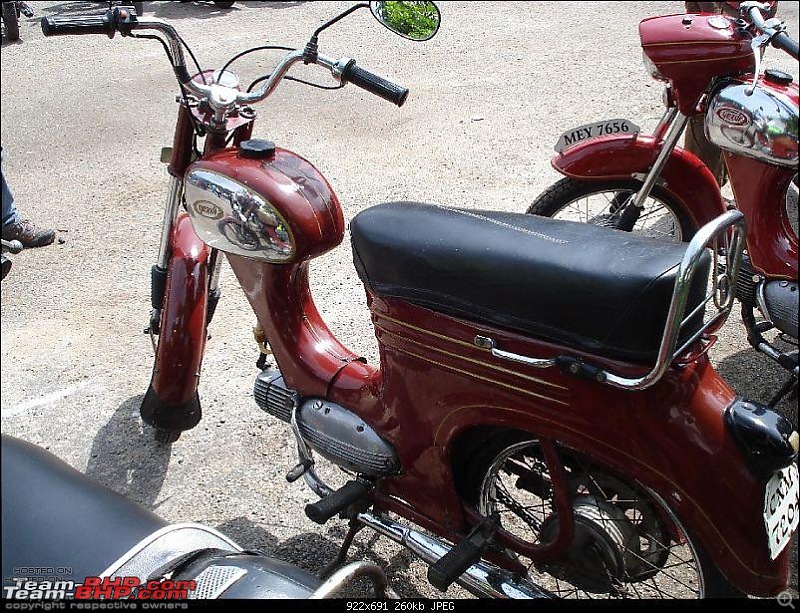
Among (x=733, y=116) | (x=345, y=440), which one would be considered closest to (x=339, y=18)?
(x=345, y=440)

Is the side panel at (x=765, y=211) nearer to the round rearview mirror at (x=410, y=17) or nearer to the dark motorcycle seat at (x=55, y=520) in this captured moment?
the round rearview mirror at (x=410, y=17)

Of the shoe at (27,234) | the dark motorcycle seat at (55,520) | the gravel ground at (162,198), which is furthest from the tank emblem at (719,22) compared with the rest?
the dark motorcycle seat at (55,520)

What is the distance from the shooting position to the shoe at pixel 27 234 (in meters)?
1.09

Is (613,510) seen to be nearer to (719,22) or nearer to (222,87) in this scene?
(222,87)

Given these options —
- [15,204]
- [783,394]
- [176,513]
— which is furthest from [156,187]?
[783,394]

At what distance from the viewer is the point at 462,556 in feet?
5.82

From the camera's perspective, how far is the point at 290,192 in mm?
1888

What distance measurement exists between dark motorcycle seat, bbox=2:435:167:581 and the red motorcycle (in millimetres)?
2209

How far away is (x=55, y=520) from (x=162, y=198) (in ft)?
8.77

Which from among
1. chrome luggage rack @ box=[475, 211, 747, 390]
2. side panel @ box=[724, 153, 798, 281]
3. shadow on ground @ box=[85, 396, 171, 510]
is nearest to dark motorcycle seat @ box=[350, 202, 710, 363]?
chrome luggage rack @ box=[475, 211, 747, 390]

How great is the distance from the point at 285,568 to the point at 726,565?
0.93 meters

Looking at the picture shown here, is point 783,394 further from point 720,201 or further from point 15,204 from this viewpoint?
point 15,204

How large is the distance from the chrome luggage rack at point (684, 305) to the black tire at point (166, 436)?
117 centimetres

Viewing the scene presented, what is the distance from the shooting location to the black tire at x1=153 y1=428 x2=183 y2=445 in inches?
94.1
